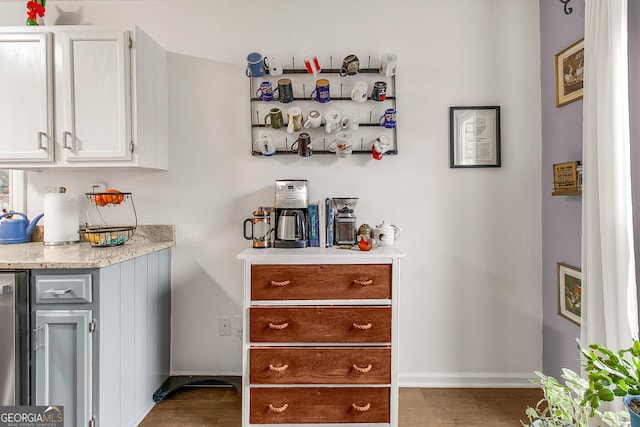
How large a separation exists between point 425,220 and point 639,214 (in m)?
1.04

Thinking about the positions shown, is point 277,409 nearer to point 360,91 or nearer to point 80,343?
point 80,343

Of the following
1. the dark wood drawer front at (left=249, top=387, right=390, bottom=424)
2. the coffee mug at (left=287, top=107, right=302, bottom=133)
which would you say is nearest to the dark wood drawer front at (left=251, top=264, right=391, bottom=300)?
the dark wood drawer front at (left=249, top=387, right=390, bottom=424)

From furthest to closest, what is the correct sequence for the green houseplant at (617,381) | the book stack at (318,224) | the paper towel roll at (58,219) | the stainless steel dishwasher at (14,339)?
the book stack at (318,224) < the paper towel roll at (58,219) < the stainless steel dishwasher at (14,339) < the green houseplant at (617,381)

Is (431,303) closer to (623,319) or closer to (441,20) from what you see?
(623,319)

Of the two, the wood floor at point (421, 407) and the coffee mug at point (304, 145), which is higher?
the coffee mug at point (304, 145)

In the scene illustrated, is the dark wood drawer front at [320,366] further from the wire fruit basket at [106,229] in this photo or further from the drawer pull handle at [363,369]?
the wire fruit basket at [106,229]

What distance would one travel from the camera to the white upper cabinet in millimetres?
1961

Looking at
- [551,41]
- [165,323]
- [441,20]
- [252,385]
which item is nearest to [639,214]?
[551,41]

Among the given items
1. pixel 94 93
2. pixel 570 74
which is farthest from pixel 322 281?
pixel 570 74

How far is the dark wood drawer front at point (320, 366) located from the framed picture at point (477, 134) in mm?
1285

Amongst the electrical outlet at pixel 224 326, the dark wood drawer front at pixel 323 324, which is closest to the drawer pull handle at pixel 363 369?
the dark wood drawer front at pixel 323 324

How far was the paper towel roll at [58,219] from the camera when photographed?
2.05 metres

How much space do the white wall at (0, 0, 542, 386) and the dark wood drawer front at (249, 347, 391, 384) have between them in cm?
56

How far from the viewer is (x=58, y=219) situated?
207cm
